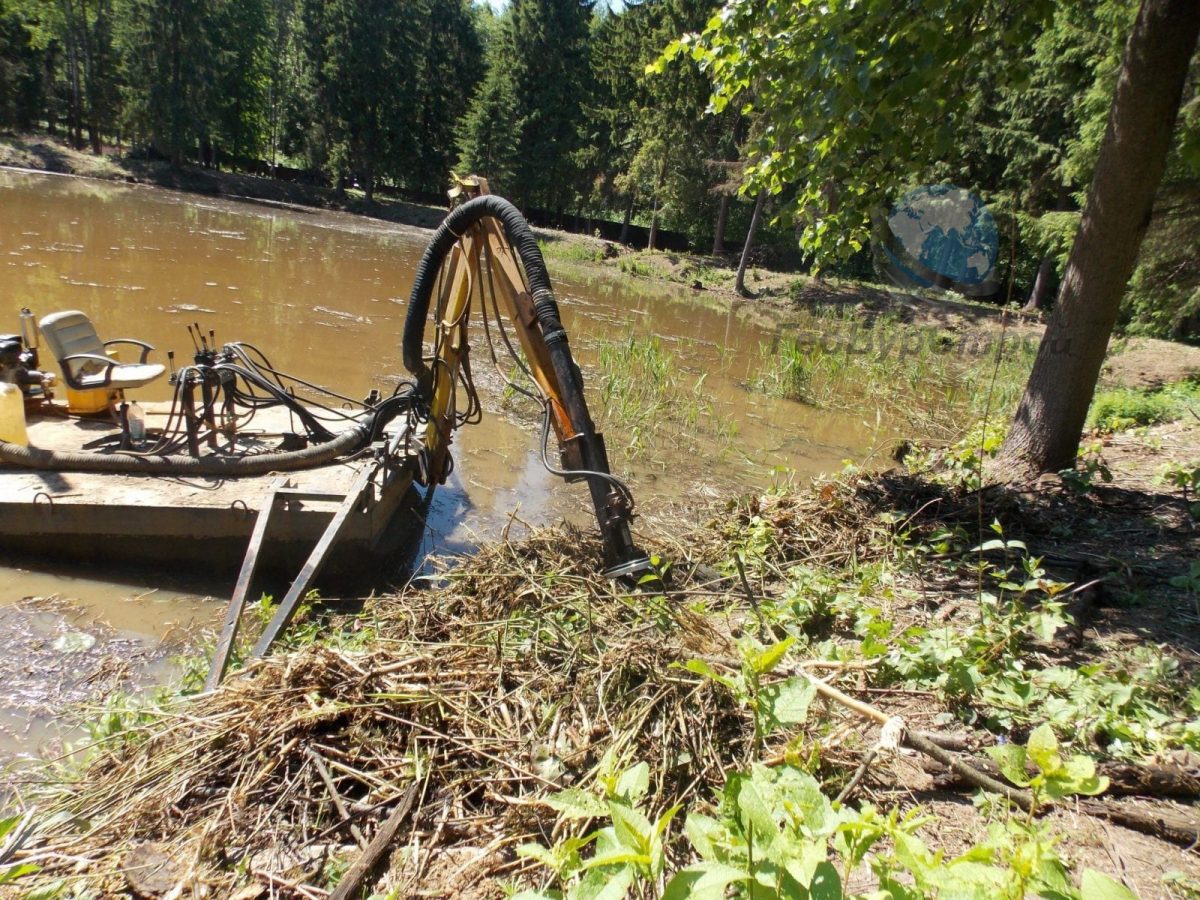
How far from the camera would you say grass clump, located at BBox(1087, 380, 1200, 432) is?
8.35m

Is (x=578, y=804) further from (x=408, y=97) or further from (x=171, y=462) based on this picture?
(x=408, y=97)

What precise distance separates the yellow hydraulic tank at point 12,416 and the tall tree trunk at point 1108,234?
7.18 metres

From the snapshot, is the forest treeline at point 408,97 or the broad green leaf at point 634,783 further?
the forest treeline at point 408,97

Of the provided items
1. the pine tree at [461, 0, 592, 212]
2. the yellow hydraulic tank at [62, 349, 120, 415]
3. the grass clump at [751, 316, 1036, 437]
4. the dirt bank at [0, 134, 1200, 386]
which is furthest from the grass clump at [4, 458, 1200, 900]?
the pine tree at [461, 0, 592, 212]

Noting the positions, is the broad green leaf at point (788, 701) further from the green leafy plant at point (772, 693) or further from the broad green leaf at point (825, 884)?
the broad green leaf at point (825, 884)

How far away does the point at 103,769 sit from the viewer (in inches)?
105

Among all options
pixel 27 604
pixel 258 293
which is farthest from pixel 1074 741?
pixel 258 293

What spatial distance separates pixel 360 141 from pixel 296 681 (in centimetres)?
4596

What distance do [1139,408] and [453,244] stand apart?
8793mm

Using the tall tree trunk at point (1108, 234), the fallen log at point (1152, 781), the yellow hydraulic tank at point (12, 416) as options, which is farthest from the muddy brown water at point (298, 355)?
the fallen log at point (1152, 781)

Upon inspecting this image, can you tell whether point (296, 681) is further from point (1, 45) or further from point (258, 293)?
point (1, 45)

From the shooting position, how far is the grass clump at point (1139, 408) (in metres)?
8.35

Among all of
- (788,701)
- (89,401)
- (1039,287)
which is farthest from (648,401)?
(1039,287)

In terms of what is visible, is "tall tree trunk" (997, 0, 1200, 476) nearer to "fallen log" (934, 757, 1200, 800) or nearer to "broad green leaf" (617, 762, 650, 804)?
"fallen log" (934, 757, 1200, 800)
